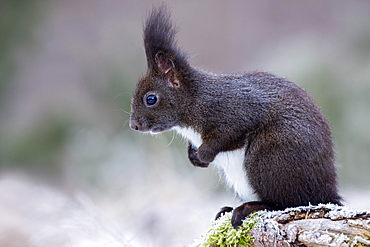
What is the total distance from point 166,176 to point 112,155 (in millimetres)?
1423

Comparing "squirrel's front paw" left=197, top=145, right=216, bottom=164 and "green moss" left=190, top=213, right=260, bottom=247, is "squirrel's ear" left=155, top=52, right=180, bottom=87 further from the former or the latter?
"green moss" left=190, top=213, right=260, bottom=247

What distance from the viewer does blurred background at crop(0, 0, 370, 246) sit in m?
4.09

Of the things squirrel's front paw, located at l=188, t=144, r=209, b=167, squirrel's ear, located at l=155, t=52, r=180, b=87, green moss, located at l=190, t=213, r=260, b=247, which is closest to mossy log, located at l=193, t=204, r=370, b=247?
green moss, located at l=190, t=213, r=260, b=247

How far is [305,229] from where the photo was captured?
1.64 meters

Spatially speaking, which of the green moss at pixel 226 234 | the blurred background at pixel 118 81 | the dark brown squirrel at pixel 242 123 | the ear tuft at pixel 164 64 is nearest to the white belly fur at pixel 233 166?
the dark brown squirrel at pixel 242 123

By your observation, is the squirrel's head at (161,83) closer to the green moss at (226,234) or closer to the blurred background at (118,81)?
the green moss at (226,234)

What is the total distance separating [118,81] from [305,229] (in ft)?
12.0

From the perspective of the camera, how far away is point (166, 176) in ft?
11.1

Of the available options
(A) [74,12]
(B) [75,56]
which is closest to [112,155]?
(B) [75,56]

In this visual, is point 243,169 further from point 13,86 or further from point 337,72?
point 13,86

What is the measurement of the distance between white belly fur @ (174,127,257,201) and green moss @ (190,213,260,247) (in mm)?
109

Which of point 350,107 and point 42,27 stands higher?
point 42,27

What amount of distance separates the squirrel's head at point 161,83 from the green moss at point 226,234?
41 centimetres

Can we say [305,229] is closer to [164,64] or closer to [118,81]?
[164,64]
